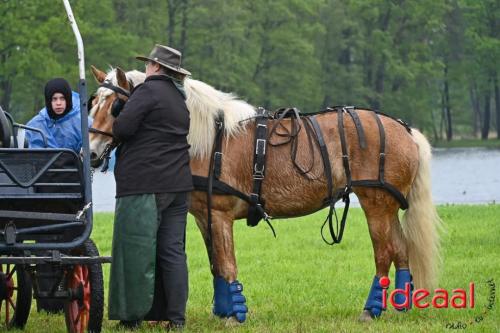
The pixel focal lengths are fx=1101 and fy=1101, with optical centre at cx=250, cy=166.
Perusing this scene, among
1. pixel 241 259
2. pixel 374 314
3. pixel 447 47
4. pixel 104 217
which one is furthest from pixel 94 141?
pixel 447 47

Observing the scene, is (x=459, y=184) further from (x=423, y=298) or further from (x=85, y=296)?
(x=85, y=296)

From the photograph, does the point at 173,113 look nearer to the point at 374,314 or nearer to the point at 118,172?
the point at 118,172

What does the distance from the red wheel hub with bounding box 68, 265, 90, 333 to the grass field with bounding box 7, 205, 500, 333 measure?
318mm

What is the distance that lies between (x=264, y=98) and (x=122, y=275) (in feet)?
176

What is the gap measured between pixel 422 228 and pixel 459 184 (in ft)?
74.1

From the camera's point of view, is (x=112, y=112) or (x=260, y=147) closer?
(x=112, y=112)

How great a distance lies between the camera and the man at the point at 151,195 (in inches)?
304

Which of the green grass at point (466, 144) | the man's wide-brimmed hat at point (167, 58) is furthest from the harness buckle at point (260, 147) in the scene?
the green grass at point (466, 144)

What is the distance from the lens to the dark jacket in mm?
7746

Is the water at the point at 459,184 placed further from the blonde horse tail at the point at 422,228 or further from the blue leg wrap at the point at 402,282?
the blue leg wrap at the point at 402,282

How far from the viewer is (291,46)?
60.8 meters

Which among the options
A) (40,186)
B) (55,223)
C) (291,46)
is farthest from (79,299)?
(291,46)

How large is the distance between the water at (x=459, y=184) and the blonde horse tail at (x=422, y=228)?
12948mm

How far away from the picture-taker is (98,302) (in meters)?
7.42
